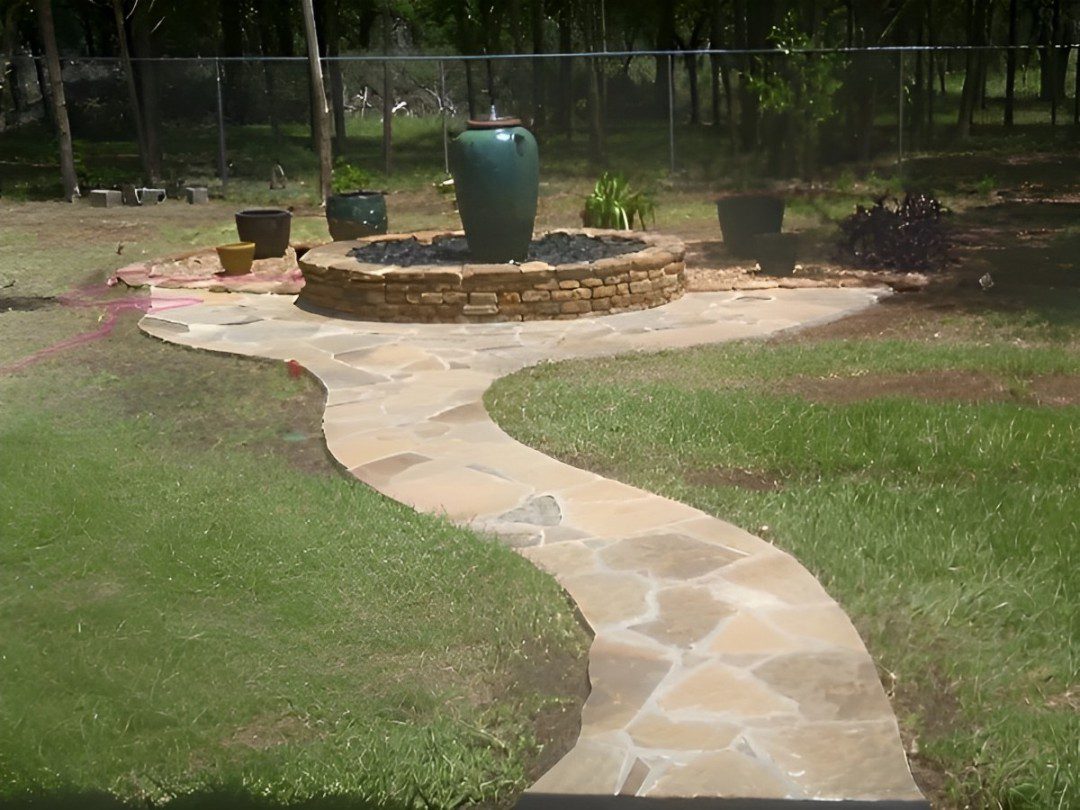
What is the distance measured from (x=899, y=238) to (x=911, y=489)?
23.2ft

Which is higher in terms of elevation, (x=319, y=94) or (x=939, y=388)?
(x=319, y=94)

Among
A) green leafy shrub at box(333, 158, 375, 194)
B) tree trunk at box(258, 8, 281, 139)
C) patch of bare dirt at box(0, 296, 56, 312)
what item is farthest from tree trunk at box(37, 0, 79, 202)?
patch of bare dirt at box(0, 296, 56, 312)

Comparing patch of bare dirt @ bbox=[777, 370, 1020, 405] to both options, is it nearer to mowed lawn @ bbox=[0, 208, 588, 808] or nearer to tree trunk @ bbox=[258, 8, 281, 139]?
mowed lawn @ bbox=[0, 208, 588, 808]

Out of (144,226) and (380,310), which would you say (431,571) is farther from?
(144,226)

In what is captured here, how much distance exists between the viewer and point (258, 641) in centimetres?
445

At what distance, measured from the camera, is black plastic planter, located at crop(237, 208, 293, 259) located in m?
13.4

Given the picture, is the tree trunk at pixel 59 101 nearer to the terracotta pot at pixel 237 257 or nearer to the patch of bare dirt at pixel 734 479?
the terracotta pot at pixel 237 257

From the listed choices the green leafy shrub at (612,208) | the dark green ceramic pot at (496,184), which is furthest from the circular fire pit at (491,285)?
the green leafy shrub at (612,208)

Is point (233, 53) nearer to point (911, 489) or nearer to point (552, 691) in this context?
point (911, 489)

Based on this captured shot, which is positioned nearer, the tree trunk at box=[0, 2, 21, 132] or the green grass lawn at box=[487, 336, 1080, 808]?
the green grass lawn at box=[487, 336, 1080, 808]

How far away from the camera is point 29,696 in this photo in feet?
13.5

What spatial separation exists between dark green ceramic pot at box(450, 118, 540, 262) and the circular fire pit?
0.90 feet

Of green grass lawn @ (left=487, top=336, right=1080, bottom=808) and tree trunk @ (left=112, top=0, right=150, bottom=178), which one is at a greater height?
tree trunk @ (left=112, top=0, right=150, bottom=178)

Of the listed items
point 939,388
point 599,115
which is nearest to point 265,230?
point 939,388
